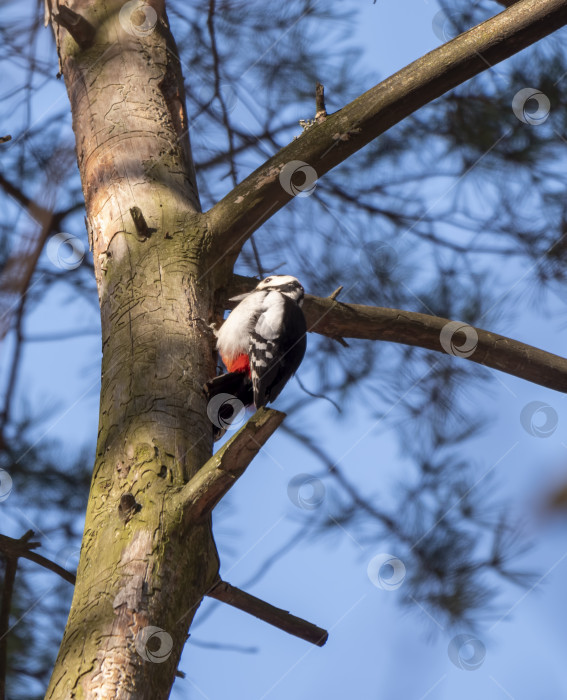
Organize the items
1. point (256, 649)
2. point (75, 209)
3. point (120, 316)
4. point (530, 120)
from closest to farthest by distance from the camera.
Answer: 1. point (120, 316)
2. point (256, 649)
3. point (530, 120)
4. point (75, 209)

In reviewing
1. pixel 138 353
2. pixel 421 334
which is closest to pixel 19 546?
pixel 138 353

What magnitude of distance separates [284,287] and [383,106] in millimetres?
678

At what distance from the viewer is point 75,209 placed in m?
2.93

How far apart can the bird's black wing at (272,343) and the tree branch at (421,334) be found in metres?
0.05

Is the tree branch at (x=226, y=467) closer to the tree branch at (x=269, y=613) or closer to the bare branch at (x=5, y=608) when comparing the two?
the tree branch at (x=269, y=613)

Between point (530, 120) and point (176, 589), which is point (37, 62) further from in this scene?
point (176, 589)

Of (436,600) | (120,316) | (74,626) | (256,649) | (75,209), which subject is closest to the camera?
(74,626)

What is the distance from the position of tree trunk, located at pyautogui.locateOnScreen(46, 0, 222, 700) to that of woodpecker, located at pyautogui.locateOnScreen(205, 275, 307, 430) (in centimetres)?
23

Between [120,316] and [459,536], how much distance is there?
1.36m

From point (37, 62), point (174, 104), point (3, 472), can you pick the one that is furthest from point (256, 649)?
point (37, 62)

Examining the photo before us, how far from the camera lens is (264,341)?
2219 millimetres

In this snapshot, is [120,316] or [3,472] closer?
[120,316]

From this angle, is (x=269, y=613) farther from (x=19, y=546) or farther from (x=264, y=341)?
(x=264, y=341)

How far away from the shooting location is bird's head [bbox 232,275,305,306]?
2.22 meters
